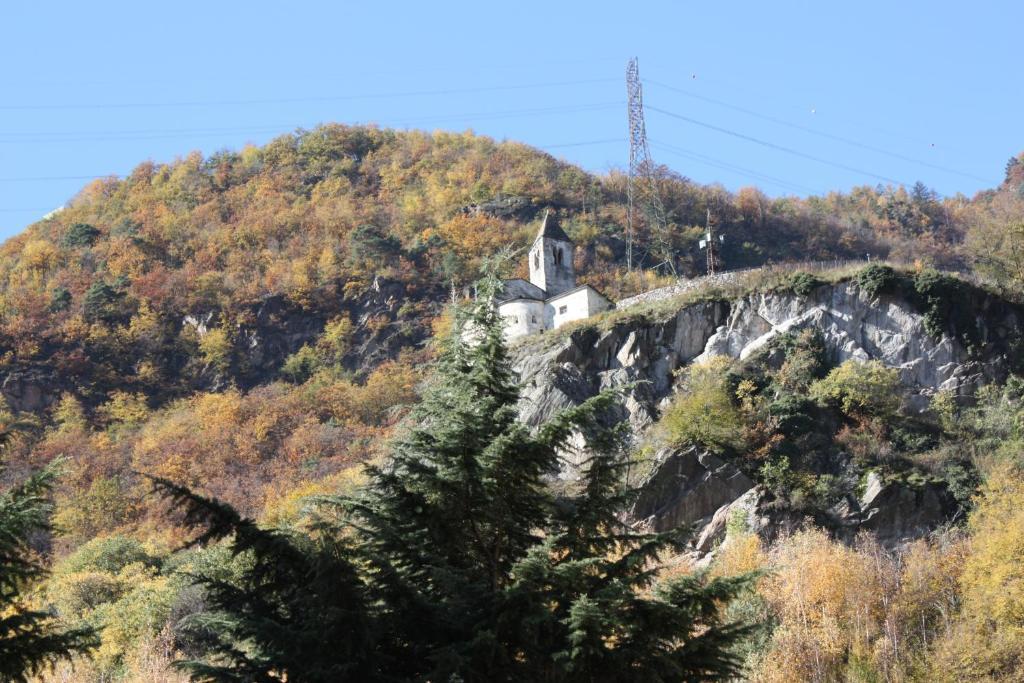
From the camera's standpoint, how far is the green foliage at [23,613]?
1338 cm

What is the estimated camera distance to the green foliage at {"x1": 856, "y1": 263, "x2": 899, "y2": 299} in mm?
51062

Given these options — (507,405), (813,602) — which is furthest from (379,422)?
(507,405)

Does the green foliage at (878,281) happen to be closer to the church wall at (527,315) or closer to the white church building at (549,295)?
the white church building at (549,295)

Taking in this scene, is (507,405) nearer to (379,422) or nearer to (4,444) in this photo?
(4,444)

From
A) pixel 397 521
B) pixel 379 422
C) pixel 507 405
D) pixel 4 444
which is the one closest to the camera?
pixel 4 444

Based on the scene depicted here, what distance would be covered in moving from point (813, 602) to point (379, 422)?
121 feet

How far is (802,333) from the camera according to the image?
50.8m

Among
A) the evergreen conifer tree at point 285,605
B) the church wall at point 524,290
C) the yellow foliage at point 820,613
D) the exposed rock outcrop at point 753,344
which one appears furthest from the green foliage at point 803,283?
the evergreen conifer tree at point 285,605

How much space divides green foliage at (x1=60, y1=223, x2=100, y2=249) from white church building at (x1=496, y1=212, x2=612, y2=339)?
49.6 meters

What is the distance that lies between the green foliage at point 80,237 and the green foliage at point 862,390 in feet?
225

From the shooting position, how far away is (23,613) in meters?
13.6

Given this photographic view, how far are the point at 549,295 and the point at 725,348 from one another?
1144 centimetres

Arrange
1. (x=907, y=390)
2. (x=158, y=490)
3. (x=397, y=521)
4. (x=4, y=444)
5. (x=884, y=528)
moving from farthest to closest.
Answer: (x=907, y=390)
(x=884, y=528)
(x=397, y=521)
(x=4, y=444)
(x=158, y=490)

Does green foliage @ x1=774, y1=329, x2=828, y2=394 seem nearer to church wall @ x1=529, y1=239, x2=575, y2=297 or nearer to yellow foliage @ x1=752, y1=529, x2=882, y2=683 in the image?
yellow foliage @ x1=752, y1=529, x2=882, y2=683
